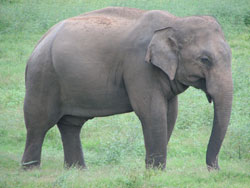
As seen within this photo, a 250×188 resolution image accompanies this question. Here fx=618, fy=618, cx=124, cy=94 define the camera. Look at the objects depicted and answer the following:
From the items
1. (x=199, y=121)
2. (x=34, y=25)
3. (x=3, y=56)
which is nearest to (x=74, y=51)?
(x=199, y=121)

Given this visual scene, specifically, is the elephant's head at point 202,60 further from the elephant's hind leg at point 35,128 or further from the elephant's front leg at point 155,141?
the elephant's hind leg at point 35,128

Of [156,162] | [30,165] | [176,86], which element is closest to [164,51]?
[176,86]

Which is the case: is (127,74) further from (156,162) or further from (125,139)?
(125,139)

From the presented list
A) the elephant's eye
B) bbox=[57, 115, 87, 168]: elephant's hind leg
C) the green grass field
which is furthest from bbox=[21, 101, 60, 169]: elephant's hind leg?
the elephant's eye

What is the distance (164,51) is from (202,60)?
0.43 meters

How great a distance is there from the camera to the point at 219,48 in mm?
6355

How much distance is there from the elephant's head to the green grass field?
55cm

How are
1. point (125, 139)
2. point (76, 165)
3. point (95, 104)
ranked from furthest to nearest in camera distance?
point (125, 139)
point (76, 165)
point (95, 104)

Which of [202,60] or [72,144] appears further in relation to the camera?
[72,144]

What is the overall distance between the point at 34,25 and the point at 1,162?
9.27m

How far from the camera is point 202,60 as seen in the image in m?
6.42

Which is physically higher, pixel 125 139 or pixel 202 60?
pixel 202 60

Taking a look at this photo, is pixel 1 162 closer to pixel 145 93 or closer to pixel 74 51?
pixel 74 51

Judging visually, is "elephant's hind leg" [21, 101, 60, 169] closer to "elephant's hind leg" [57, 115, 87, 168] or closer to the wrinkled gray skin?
the wrinkled gray skin
